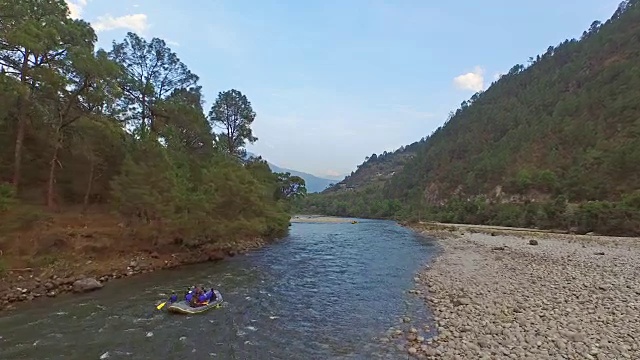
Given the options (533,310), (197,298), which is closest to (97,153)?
(197,298)

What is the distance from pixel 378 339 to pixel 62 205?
102 feet

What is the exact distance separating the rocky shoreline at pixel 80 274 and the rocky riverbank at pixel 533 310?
61.4 feet

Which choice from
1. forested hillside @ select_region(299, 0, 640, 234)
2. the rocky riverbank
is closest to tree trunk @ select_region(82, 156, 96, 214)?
the rocky riverbank

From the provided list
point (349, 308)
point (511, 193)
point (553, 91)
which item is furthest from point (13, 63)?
point (553, 91)

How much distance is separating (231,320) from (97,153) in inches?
950

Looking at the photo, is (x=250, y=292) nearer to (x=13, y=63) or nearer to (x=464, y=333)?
(x=464, y=333)

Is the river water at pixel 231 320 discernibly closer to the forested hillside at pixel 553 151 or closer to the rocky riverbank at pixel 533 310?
the rocky riverbank at pixel 533 310

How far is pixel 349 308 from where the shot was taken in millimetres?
18688

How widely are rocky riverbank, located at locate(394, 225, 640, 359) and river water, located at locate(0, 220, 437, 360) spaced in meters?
1.72

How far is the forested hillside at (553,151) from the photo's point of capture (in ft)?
235

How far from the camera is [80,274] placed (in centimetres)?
2333

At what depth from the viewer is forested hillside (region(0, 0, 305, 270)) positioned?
23.8 metres

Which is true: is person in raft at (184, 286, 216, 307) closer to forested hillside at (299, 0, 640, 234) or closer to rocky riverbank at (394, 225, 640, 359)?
rocky riverbank at (394, 225, 640, 359)

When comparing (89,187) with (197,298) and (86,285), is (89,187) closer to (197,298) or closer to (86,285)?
(86,285)
